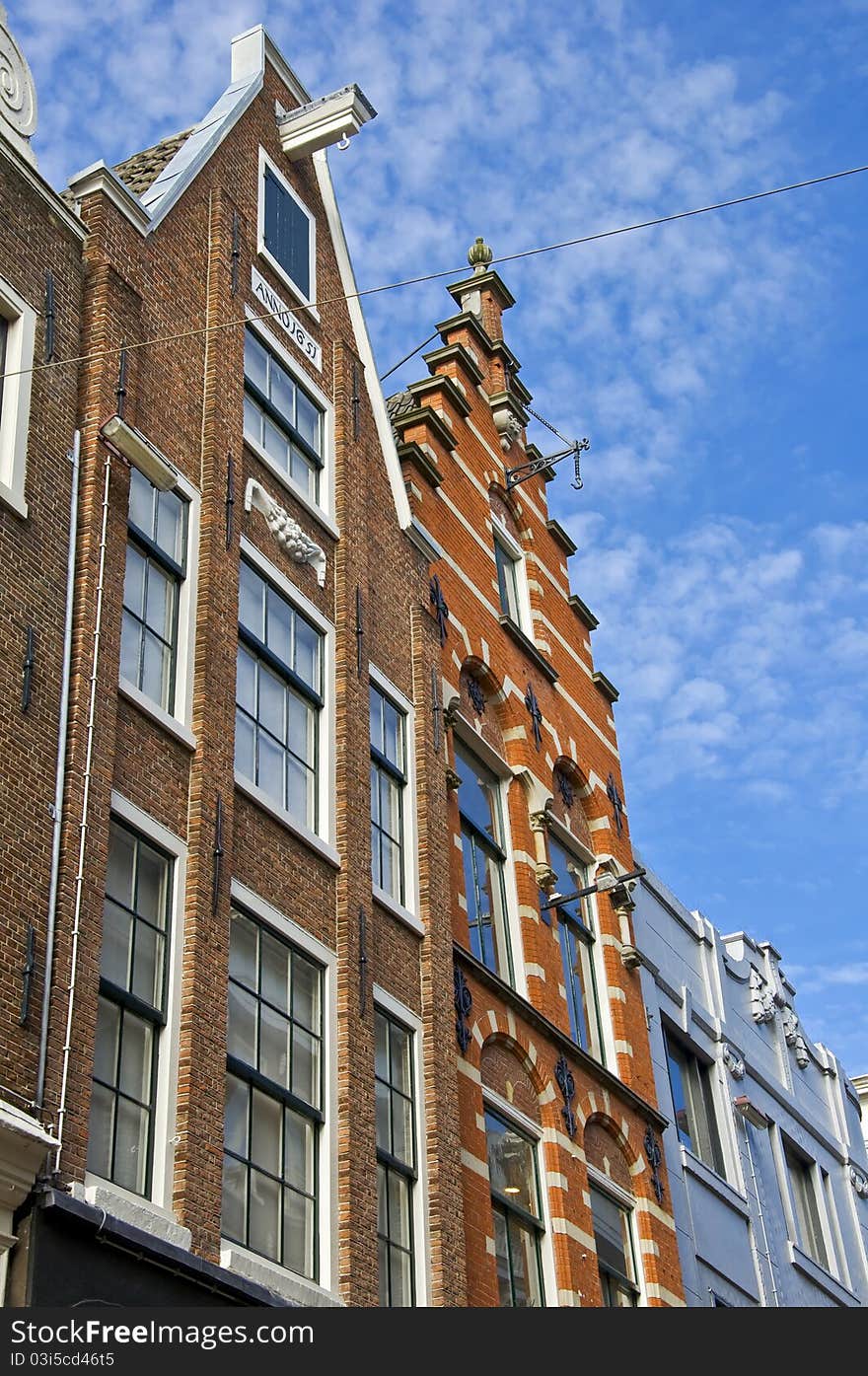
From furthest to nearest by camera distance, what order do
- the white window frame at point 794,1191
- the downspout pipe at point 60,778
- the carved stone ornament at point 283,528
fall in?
the white window frame at point 794,1191, the carved stone ornament at point 283,528, the downspout pipe at point 60,778

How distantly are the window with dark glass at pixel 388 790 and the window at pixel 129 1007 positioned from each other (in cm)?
398

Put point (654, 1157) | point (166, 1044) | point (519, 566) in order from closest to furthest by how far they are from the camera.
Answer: point (166, 1044)
point (654, 1157)
point (519, 566)

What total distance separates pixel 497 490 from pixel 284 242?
6339mm

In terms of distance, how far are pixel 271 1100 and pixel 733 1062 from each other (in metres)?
14.7

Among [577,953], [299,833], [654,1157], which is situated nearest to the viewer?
[299,833]

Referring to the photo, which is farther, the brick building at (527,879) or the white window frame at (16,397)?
the brick building at (527,879)

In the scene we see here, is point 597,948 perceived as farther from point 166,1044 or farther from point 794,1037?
point 166,1044

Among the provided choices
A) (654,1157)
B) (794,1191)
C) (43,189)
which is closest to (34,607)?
(43,189)

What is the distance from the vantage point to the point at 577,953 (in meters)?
22.8

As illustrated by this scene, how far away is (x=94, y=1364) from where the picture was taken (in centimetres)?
1011

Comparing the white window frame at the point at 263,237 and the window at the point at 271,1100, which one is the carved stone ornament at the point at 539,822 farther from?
the window at the point at 271,1100

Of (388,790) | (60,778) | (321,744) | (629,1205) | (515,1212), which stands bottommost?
(515,1212)

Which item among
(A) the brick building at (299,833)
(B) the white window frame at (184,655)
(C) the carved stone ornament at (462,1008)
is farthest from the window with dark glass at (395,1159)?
(B) the white window frame at (184,655)

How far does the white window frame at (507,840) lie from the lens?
20.7 meters
